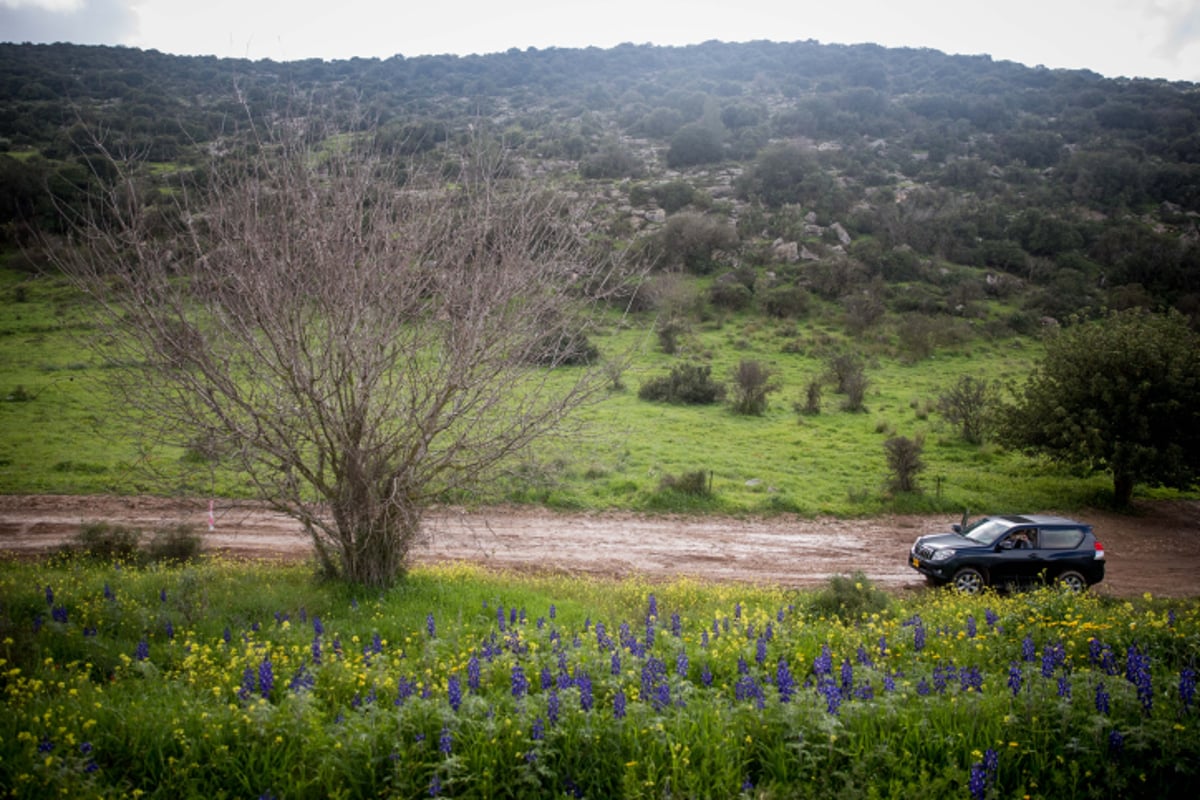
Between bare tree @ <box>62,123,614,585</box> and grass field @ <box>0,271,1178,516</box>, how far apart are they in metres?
0.88

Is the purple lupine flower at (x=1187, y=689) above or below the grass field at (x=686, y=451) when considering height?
above

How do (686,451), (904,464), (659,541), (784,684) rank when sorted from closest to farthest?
1. (784,684)
2. (659,541)
3. (904,464)
4. (686,451)

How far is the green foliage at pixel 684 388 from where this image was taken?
2619 cm

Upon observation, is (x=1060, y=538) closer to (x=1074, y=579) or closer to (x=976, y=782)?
(x=1074, y=579)

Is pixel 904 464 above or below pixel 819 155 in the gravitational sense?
below

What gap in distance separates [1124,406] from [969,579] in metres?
9.23

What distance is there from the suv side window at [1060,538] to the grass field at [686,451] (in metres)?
5.09

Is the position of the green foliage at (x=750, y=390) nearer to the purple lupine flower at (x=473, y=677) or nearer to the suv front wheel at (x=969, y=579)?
the suv front wheel at (x=969, y=579)

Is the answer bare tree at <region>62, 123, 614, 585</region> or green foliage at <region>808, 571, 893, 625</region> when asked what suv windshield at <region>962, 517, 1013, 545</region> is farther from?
bare tree at <region>62, 123, 614, 585</region>

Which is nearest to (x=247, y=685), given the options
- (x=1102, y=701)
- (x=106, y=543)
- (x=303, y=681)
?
(x=303, y=681)

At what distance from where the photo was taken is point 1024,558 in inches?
449

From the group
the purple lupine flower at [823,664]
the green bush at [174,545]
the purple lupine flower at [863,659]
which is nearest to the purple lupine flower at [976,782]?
the purple lupine flower at [823,664]

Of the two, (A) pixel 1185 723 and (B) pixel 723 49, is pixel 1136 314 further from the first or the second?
(B) pixel 723 49

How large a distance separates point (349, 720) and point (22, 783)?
1718 millimetres
